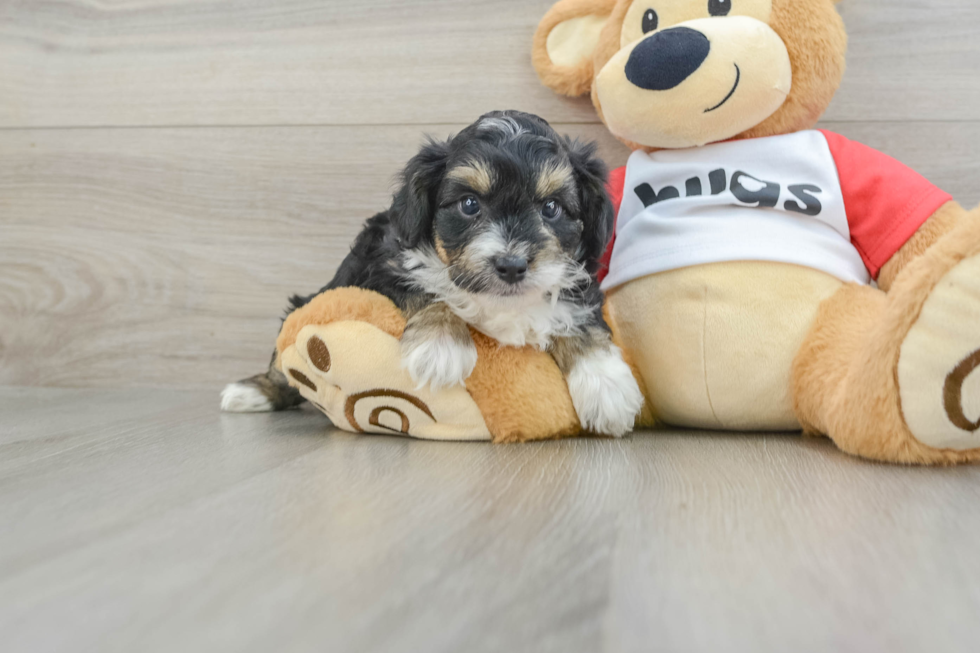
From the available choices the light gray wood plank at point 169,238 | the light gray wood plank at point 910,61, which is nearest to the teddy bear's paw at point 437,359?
the light gray wood plank at point 169,238

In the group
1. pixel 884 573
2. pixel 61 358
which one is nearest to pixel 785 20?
pixel 884 573

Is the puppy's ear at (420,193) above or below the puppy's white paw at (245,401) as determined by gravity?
above

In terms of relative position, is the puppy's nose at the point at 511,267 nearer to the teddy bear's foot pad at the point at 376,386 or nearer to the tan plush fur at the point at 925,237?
the teddy bear's foot pad at the point at 376,386

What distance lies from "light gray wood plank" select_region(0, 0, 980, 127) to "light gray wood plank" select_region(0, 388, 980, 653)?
1063 millimetres

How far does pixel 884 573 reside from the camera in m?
0.64

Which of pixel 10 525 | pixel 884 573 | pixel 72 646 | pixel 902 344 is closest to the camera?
pixel 72 646

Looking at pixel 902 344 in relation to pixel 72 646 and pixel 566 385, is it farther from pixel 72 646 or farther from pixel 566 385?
pixel 72 646

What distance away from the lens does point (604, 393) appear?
121 cm

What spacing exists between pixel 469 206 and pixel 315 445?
504 millimetres

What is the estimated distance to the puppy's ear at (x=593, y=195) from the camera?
1.24 metres

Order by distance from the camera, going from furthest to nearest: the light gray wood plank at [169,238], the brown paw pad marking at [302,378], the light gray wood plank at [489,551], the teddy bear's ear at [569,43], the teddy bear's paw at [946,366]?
the light gray wood plank at [169,238], the teddy bear's ear at [569,43], the brown paw pad marking at [302,378], the teddy bear's paw at [946,366], the light gray wood plank at [489,551]

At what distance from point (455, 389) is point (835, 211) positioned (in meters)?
0.79

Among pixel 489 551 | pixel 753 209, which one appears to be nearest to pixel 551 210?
pixel 753 209

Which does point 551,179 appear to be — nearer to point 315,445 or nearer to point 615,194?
point 615,194
